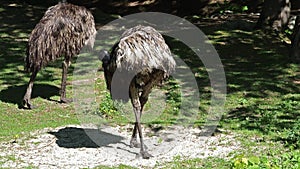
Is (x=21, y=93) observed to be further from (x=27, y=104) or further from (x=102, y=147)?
(x=102, y=147)

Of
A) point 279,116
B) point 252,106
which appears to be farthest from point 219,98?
point 279,116

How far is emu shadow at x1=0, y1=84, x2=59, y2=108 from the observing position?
12.3 metres

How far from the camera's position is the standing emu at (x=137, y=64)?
27.5 ft

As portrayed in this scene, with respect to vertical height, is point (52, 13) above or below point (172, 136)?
above

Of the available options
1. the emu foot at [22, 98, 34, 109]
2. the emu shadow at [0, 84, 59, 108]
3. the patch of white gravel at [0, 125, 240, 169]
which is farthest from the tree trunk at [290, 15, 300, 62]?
the emu foot at [22, 98, 34, 109]

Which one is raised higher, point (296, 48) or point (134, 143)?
point (296, 48)

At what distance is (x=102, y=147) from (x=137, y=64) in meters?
1.84

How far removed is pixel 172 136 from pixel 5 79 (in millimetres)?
5246

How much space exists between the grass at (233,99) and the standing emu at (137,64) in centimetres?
121

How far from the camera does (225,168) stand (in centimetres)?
854

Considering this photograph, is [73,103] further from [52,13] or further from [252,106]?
[252,106]

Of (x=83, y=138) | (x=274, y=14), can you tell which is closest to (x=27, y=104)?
(x=83, y=138)

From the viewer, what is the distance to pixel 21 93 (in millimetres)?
12734

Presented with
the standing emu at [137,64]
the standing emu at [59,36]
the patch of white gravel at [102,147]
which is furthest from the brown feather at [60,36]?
the standing emu at [137,64]
